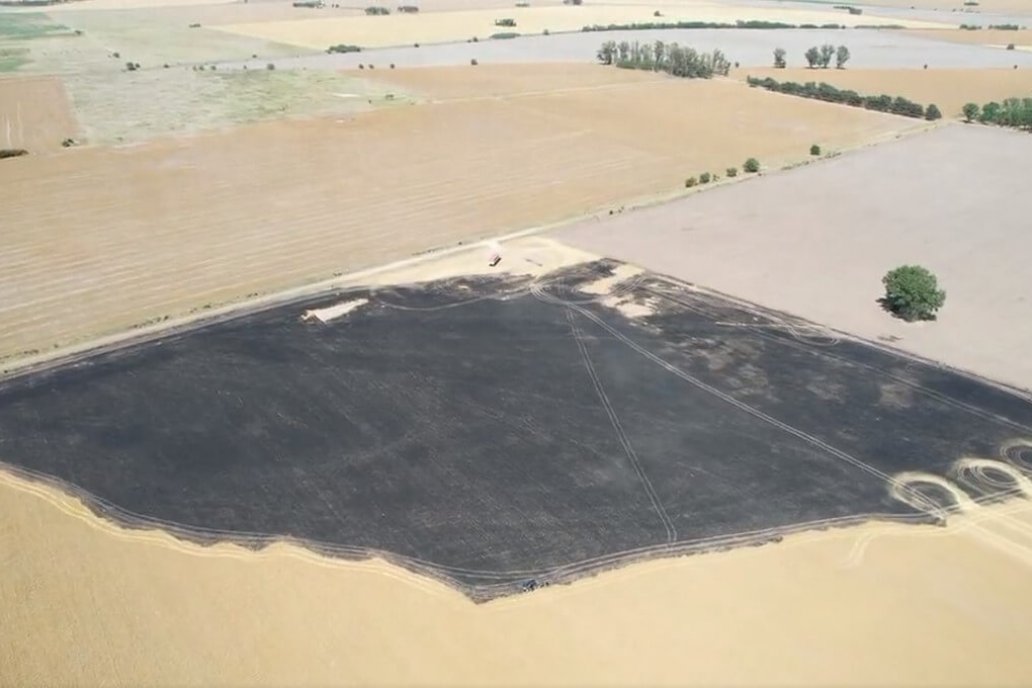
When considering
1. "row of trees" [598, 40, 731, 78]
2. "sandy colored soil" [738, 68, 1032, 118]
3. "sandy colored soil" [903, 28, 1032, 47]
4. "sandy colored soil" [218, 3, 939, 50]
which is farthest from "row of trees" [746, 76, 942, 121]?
"sandy colored soil" [903, 28, 1032, 47]

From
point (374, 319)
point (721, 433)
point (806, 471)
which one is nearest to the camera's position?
point (806, 471)

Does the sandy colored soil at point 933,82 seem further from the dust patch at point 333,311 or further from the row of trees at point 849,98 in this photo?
the dust patch at point 333,311

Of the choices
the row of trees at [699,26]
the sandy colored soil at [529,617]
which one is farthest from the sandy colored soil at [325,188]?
the row of trees at [699,26]

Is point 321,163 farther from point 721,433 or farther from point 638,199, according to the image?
point 721,433

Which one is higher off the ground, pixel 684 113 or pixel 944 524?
pixel 684 113

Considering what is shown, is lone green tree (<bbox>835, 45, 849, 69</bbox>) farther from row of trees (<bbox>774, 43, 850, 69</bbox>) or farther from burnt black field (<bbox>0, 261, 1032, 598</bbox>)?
burnt black field (<bbox>0, 261, 1032, 598</bbox>)

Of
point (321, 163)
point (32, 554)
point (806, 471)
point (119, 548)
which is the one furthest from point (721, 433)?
point (321, 163)
